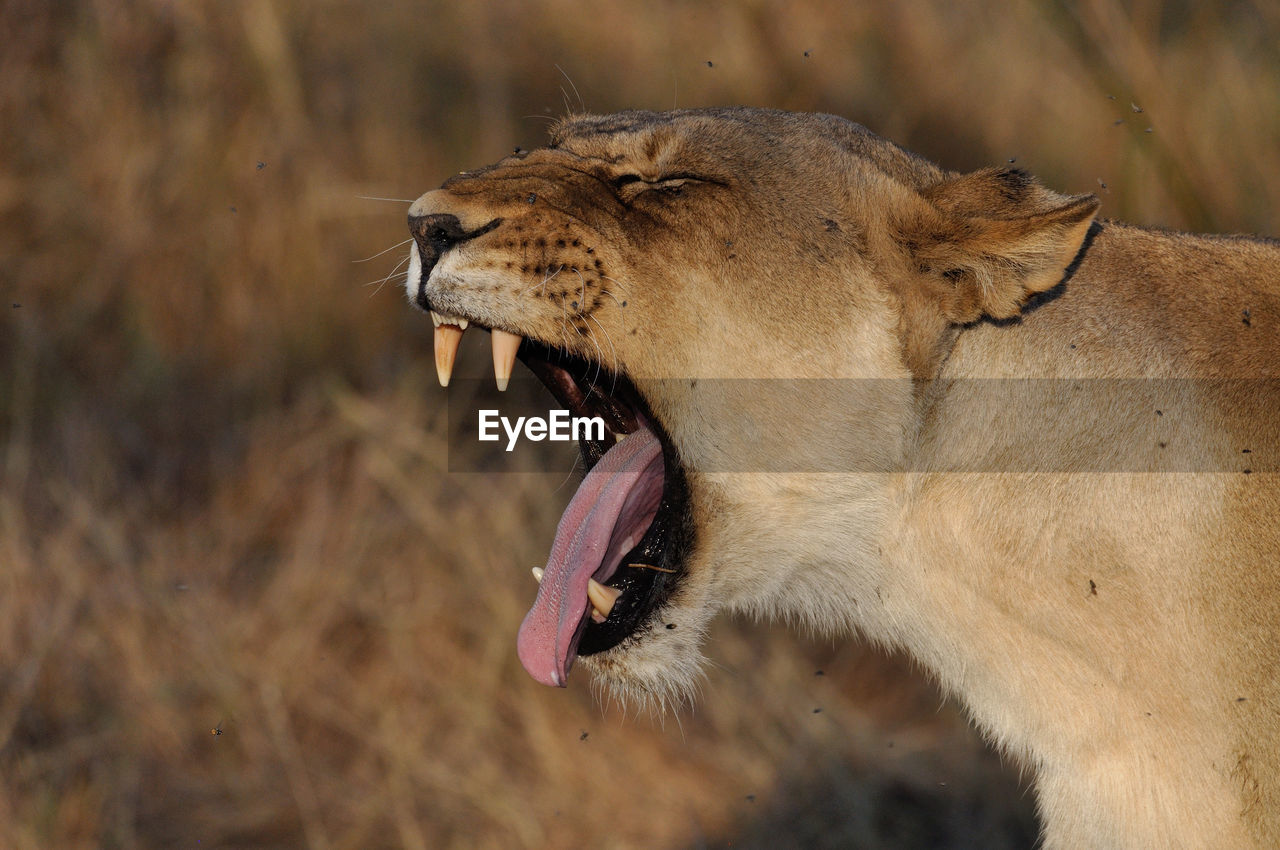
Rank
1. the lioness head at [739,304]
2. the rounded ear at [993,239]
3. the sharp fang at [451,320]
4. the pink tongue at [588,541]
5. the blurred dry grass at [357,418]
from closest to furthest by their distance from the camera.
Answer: the rounded ear at [993,239] < the lioness head at [739,304] < the sharp fang at [451,320] < the pink tongue at [588,541] < the blurred dry grass at [357,418]

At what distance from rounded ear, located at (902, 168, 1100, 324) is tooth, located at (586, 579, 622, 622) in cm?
75

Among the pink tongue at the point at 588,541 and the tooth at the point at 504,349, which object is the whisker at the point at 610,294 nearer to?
the tooth at the point at 504,349

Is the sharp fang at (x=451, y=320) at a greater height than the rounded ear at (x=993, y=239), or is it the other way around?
the rounded ear at (x=993, y=239)

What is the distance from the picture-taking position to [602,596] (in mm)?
2459

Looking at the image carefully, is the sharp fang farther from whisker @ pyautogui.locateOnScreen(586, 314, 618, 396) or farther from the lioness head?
whisker @ pyautogui.locateOnScreen(586, 314, 618, 396)

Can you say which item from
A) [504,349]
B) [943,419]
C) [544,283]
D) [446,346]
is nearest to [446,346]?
[446,346]

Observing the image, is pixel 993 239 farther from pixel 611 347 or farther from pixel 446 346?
pixel 446 346

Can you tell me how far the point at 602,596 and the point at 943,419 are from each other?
0.66m

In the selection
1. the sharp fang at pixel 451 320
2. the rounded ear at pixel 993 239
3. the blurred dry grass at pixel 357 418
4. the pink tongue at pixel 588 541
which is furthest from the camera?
the blurred dry grass at pixel 357 418

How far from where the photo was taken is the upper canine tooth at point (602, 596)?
96.4 inches

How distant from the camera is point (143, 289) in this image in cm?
504

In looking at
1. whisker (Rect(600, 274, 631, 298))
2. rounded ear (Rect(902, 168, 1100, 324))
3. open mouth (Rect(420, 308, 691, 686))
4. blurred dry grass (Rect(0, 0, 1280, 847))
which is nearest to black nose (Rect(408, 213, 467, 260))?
open mouth (Rect(420, 308, 691, 686))

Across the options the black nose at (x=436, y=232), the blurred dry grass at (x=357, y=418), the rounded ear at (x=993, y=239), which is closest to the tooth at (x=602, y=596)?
the black nose at (x=436, y=232)

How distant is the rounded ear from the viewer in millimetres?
2111
